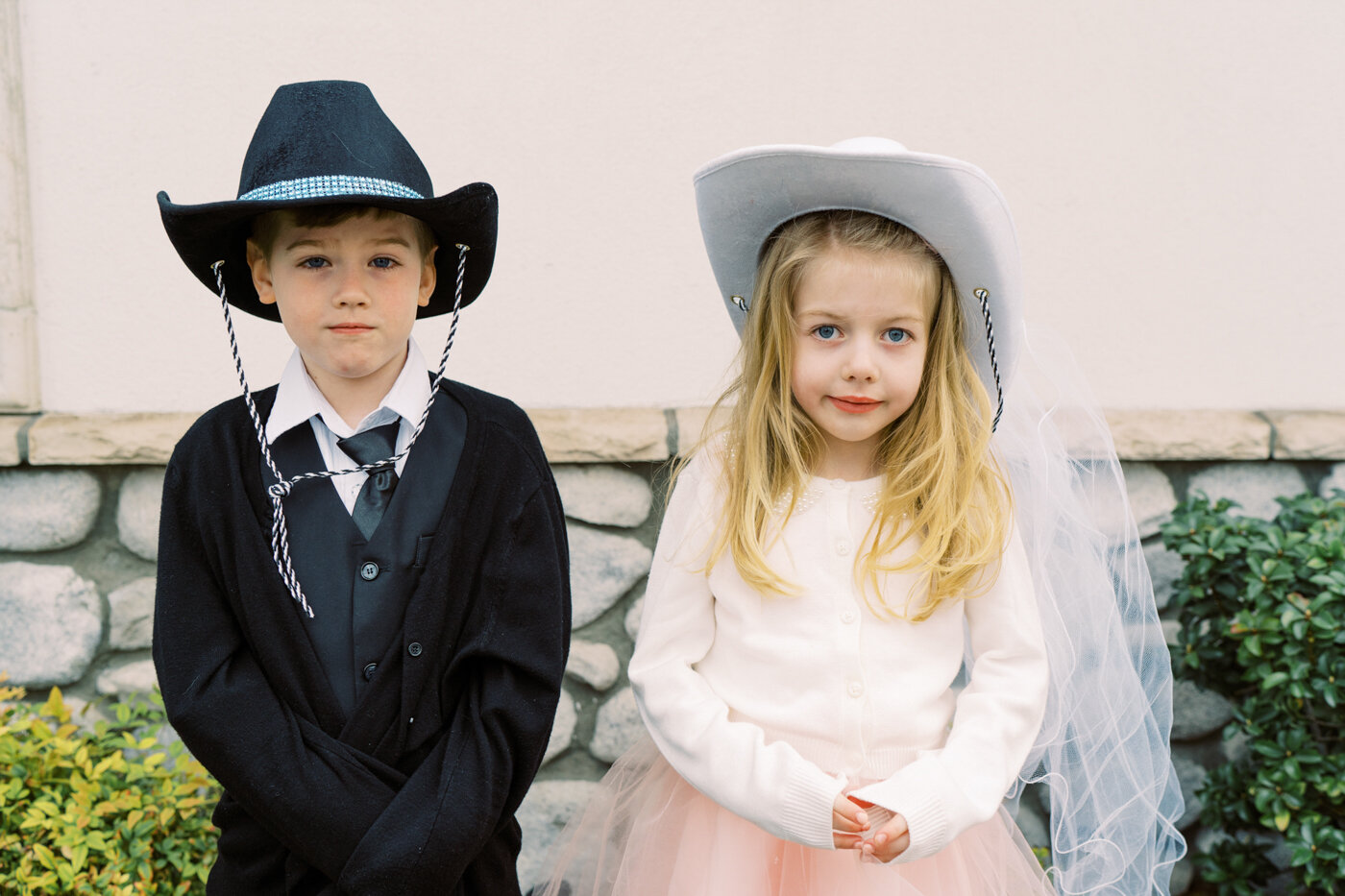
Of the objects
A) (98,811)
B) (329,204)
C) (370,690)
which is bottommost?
(98,811)

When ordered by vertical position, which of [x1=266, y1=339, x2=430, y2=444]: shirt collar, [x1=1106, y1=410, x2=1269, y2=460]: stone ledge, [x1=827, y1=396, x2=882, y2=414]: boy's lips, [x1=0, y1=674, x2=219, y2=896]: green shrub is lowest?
[x1=0, y1=674, x2=219, y2=896]: green shrub

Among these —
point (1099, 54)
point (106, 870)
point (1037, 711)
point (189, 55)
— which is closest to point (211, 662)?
point (106, 870)

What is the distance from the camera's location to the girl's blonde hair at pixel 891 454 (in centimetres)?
164

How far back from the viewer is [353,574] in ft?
5.12

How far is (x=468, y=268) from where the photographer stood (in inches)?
68.4

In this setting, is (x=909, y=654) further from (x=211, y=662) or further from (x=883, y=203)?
(x=211, y=662)

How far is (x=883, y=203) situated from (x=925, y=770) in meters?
0.89

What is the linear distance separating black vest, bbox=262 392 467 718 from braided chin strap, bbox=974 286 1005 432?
38.4 inches

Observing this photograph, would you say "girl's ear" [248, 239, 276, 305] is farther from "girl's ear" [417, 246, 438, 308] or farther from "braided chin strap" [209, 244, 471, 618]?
"girl's ear" [417, 246, 438, 308]

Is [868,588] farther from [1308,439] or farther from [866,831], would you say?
[1308,439]

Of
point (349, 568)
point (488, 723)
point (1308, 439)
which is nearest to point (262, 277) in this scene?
point (349, 568)

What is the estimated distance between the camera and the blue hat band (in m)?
1.44

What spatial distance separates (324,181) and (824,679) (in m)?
1.10

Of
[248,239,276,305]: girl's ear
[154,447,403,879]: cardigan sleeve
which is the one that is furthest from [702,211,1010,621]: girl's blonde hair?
[248,239,276,305]: girl's ear
